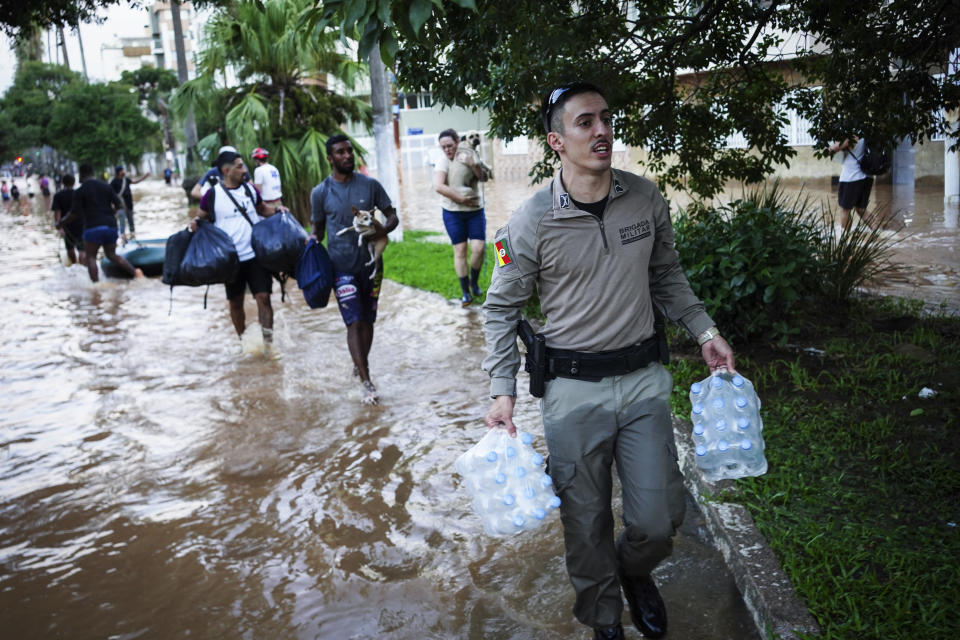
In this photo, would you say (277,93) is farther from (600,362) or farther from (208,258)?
(600,362)

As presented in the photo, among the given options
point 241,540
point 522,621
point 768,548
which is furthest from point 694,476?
point 241,540

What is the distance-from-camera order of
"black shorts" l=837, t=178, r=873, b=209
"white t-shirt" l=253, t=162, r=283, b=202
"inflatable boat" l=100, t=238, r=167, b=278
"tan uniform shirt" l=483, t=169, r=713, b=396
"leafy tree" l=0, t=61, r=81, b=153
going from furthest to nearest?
1. "leafy tree" l=0, t=61, r=81, b=153
2. "inflatable boat" l=100, t=238, r=167, b=278
3. "black shorts" l=837, t=178, r=873, b=209
4. "white t-shirt" l=253, t=162, r=283, b=202
5. "tan uniform shirt" l=483, t=169, r=713, b=396

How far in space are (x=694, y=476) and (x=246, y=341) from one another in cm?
494

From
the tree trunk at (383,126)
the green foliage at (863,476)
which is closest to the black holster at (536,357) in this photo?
the green foliage at (863,476)

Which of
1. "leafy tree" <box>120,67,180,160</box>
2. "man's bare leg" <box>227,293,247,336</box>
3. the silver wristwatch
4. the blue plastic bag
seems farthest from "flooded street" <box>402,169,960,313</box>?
"leafy tree" <box>120,67,180,160</box>

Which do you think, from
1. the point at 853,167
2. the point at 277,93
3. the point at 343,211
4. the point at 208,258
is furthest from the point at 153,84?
the point at 343,211

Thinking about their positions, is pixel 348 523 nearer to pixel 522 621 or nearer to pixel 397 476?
pixel 397 476

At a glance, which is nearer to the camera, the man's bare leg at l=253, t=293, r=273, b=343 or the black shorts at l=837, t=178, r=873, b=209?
the man's bare leg at l=253, t=293, r=273, b=343

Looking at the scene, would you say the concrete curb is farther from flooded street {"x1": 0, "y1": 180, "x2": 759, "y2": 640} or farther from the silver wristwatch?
the silver wristwatch

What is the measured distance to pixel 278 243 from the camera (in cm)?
718

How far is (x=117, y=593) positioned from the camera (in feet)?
13.1

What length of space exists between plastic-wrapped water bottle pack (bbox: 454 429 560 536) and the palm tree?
14.4m

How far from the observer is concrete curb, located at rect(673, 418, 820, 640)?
10.2 feet

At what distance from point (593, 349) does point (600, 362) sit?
6cm
